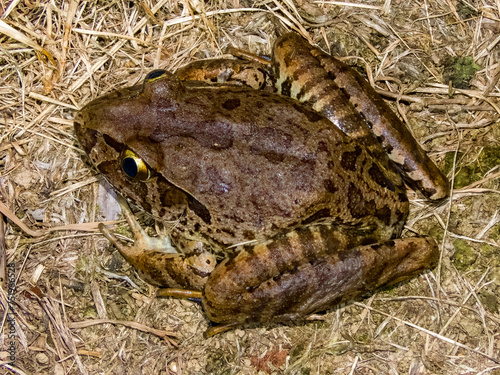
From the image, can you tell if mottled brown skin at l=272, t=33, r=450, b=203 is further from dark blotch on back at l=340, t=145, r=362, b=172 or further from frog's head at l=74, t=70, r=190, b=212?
frog's head at l=74, t=70, r=190, b=212

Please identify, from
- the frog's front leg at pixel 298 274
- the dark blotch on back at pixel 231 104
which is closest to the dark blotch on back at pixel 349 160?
the frog's front leg at pixel 298 274

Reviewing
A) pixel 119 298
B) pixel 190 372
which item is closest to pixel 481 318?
pixel 190 372

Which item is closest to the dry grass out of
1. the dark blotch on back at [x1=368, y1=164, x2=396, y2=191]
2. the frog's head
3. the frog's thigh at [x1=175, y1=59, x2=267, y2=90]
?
the frog's thigh at [x1=175, y1=59, x2=267, y2=90]

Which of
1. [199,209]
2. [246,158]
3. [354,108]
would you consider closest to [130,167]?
[199,209]

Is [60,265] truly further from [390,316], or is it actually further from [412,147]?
[412,147]

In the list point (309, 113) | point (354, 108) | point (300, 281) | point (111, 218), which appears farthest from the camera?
point (111, 218)

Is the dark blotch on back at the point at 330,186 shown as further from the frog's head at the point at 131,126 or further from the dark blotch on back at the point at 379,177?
the frog's head at the point at 131,126

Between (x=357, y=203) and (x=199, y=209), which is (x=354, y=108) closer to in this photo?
(x=357, y=203)
